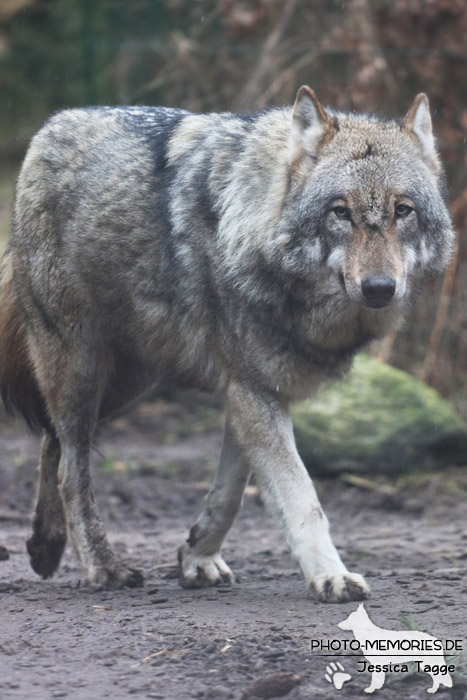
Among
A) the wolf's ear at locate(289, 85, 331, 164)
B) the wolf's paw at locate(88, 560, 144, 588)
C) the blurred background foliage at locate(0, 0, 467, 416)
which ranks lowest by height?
the wolf's paw at locate(88, 560, 144, 588)

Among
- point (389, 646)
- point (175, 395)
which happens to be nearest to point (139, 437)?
point (175, 395)

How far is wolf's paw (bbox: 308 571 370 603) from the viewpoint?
3.68 m

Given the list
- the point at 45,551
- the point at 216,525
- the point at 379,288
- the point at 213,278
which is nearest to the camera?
the point at 379,288

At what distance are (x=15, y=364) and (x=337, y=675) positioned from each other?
2568 millimetres

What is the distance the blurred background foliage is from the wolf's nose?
3.38 meters

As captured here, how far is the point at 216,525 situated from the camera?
4324 millimetres

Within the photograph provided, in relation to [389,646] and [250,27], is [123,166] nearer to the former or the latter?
[389,646]

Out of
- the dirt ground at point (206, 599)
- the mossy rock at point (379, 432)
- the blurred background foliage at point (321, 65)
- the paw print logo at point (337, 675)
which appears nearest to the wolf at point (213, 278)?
the dirt ground at point (206, 599)

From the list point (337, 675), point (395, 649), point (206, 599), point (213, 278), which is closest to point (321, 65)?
point (213, 278)

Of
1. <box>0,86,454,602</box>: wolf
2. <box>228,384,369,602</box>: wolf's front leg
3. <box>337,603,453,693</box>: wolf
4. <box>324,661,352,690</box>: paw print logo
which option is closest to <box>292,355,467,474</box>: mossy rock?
<box>0,86,454,602</box>: wolf

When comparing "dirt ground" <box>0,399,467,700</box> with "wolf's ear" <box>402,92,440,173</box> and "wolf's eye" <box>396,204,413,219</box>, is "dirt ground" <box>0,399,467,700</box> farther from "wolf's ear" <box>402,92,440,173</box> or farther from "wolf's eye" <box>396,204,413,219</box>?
"wolf's ear" <box>402,92,440,173</box>

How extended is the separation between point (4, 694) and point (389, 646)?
1.10 metres

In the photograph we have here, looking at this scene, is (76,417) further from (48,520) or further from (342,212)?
(342,212)

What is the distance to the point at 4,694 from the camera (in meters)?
2.80
